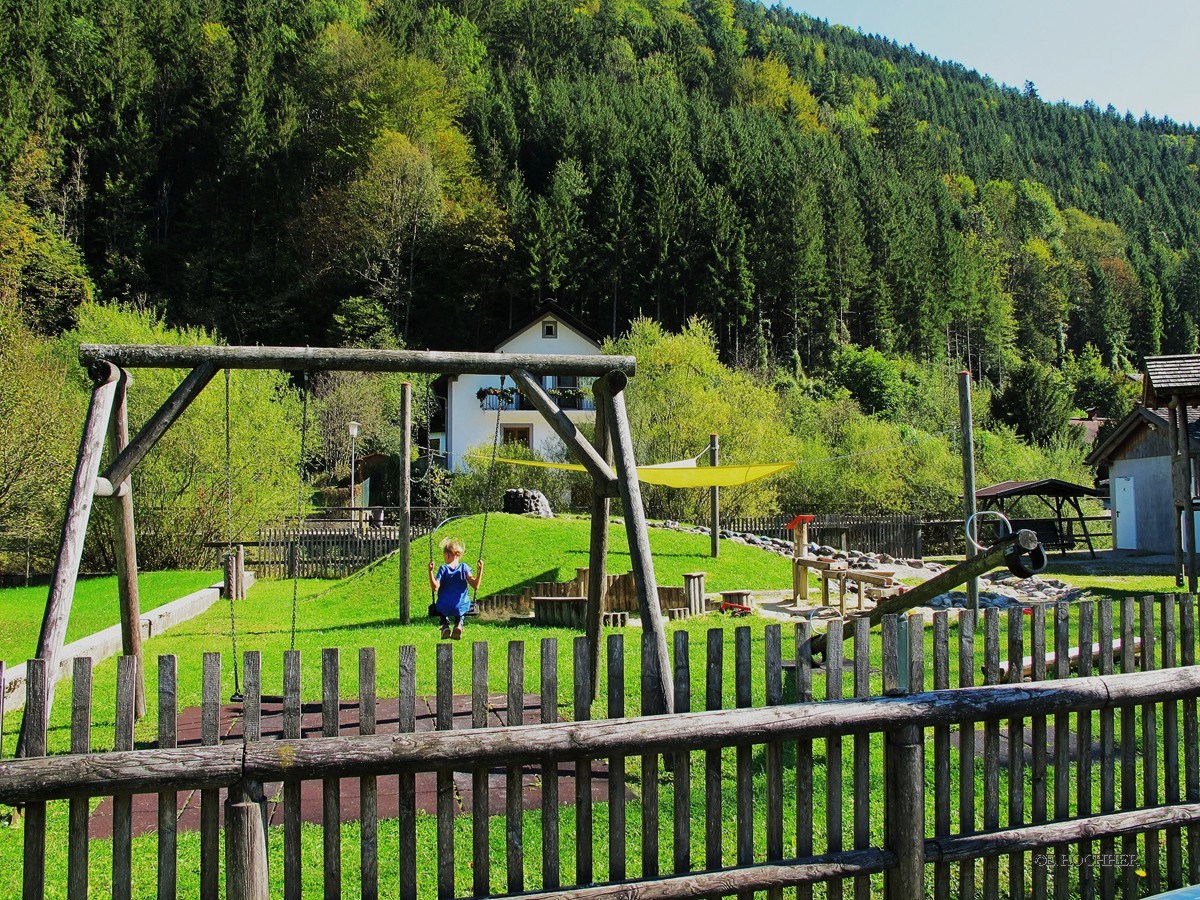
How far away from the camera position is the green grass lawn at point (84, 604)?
35.4ft

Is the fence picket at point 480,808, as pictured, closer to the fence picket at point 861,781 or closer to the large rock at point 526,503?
the fence picket at point 861,781

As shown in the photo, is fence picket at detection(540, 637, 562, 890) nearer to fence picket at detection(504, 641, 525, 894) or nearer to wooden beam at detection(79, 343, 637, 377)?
fence picket at detection(504, 641, 525, 894)

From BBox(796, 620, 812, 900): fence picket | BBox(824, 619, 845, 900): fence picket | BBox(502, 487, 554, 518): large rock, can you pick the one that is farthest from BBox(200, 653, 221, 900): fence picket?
BBox(502, 487, 554, 518): large rock

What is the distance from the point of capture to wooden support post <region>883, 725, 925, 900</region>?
321 cm

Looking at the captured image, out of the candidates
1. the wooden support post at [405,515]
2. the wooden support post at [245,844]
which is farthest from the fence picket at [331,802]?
the wooden support post at [405,515]

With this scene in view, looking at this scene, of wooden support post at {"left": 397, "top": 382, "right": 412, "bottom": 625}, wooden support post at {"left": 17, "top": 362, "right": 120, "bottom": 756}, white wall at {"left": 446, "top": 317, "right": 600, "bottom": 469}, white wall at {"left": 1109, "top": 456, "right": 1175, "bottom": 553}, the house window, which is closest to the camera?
wooden support post at {"left": 17, "top": 362, "right": 120, "bottom": 756}

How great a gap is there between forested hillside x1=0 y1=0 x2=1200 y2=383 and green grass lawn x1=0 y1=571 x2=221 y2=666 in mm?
29211

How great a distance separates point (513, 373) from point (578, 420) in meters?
33.7

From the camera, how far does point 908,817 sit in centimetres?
323

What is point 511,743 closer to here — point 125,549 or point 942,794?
point 942,794

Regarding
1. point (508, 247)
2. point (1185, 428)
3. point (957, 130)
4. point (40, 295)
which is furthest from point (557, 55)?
point (1185, 428)

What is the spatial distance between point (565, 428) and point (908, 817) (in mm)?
3703

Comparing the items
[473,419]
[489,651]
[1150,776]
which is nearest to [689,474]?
[489,651]

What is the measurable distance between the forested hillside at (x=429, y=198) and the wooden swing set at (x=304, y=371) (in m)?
41.7
